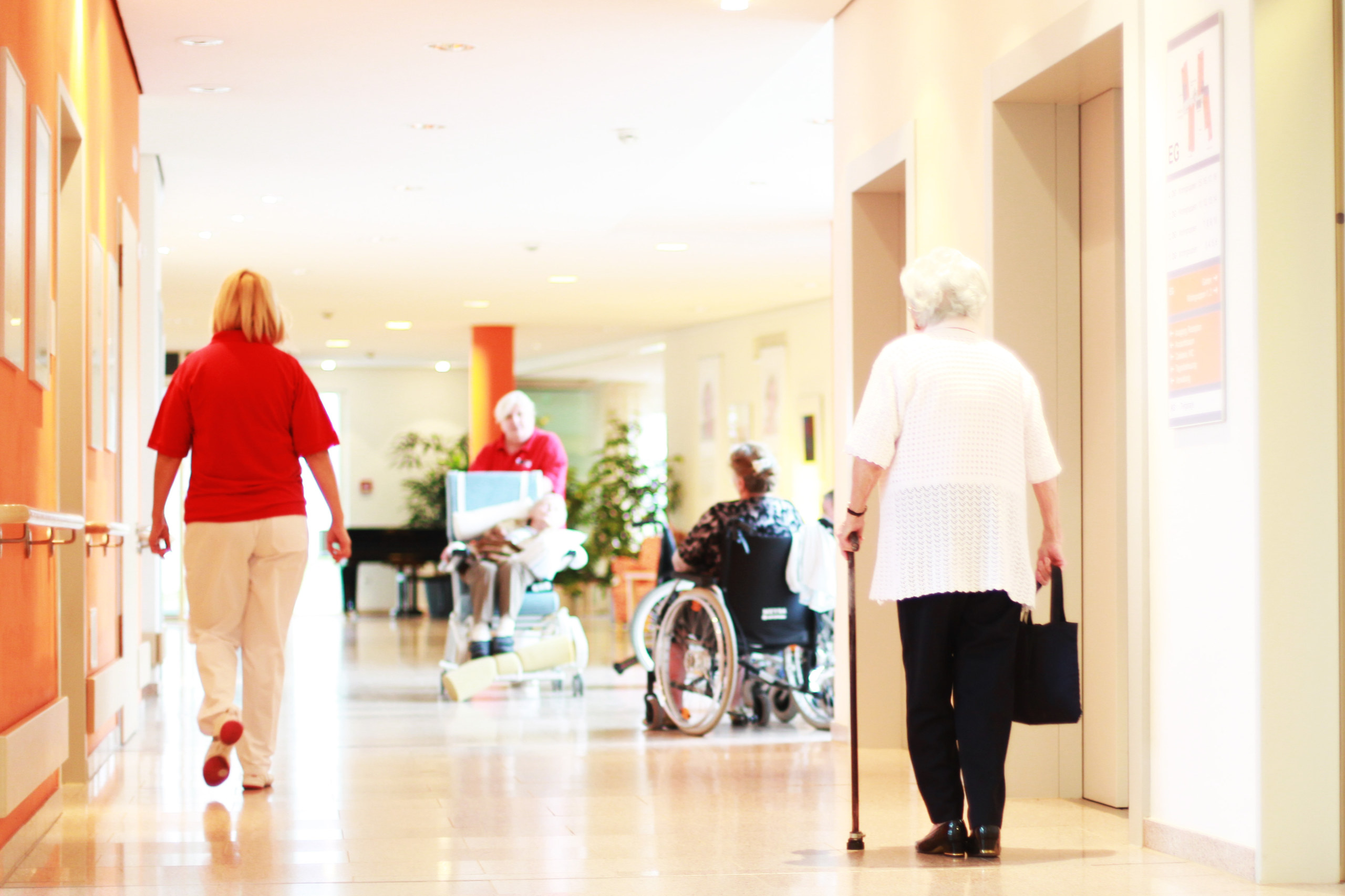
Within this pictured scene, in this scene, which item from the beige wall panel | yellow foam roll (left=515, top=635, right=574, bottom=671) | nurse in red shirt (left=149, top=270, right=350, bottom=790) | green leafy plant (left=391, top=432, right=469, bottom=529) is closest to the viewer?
the beige wall panel

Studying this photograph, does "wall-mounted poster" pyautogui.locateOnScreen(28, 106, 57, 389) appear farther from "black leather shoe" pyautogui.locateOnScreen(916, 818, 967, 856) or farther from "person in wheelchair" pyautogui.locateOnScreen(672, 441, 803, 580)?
"person in wheelchair" pyautogui.locateOnScreen(672, 441, 803, 580)

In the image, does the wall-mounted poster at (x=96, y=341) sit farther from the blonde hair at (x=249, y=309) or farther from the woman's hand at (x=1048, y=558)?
the woman's hand at (x=1048, y=558)

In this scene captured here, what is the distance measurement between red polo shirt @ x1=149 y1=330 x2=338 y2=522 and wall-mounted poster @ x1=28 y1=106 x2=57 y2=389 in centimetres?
41

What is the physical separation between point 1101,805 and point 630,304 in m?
10.8

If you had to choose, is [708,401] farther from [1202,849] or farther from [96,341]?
[1202,849]

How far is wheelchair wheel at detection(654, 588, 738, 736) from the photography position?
588 cm

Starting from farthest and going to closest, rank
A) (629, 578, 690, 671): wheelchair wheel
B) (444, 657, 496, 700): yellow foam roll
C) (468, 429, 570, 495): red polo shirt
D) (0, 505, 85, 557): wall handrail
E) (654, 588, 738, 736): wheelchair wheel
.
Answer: (468, 429, 570, 495): red polo shirt < (444, 657, 496, 700): yellow foam roll < (629, 578, 690, 671): wheelchair wheel < (654, 588, 738, 736): wheelchair wheel < (0, 505, 85, 557): wall handrail

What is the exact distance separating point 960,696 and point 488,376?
42.5 ft

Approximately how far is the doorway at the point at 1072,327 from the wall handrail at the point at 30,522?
2538mm

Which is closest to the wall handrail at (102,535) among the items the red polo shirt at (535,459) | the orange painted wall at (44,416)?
the orange painted wall at (44,416)

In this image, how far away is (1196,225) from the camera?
130 inches

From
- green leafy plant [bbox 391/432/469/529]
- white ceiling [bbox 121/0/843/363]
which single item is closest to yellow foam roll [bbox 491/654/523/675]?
white ceiling [bbox 121/0/843/363]

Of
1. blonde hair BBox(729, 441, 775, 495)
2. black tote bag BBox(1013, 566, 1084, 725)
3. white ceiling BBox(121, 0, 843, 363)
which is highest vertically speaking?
white ceiling BBox(121, 0, 843, 363)

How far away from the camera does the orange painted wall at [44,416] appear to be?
341cm
